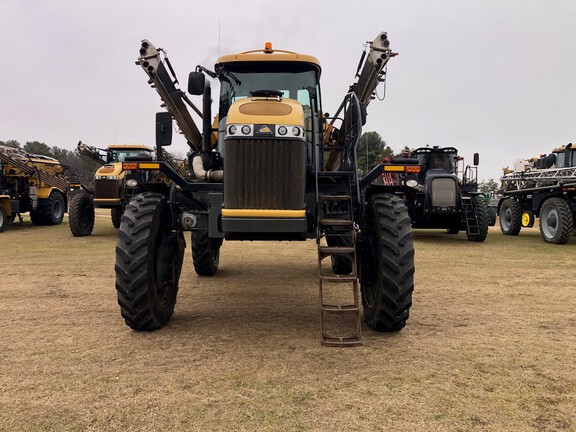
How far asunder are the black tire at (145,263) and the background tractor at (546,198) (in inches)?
427

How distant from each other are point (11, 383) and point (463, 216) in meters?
12.3

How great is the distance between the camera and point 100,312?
5.16 meters

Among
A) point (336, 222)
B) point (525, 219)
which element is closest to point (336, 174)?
point (336, 222)

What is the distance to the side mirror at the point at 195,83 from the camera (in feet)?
15.5

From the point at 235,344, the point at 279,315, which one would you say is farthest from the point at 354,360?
the point at 279,315

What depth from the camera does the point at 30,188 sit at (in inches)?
658

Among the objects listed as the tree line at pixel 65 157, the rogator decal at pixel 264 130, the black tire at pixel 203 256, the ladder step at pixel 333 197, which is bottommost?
the black tire at pixel 203 256

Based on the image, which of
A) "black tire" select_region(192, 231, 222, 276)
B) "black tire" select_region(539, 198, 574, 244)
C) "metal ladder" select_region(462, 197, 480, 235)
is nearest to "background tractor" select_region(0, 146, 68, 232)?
"black tire" select_region(192, 231, 222, 276)

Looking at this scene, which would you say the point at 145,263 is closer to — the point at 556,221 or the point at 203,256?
the point at 203,256

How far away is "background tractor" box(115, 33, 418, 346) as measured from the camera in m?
4.08

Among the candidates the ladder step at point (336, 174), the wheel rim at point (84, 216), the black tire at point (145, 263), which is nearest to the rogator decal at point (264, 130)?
the ladder step at point (336, 174)

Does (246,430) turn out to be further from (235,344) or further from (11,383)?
(11,383)

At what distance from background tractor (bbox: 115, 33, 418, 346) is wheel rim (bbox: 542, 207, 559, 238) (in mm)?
9364

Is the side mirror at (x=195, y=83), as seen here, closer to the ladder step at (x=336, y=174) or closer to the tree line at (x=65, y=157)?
the ladder step at (x=336, y=174)
